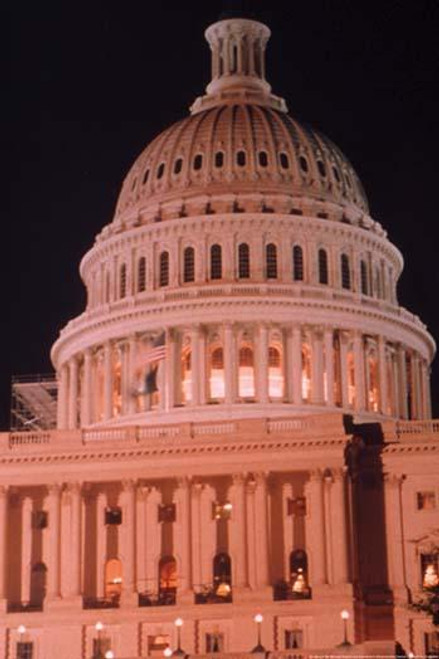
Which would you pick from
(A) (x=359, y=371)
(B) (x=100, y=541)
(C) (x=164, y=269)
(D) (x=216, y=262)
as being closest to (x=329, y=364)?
(A) (x=359, y=371)

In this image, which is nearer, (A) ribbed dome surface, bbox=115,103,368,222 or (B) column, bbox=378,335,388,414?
(B) column, bbox=378,335,388,414

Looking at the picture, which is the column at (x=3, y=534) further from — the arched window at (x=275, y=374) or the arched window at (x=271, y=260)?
the arched window at (x=271, y=260)

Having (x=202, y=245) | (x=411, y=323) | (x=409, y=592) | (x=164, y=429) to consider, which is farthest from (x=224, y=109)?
(x=409, y=592)

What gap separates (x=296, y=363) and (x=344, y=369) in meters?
3.94

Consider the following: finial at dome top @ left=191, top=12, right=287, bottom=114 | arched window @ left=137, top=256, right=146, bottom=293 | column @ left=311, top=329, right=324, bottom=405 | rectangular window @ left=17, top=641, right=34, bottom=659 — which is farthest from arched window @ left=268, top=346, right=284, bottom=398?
rectangular window @ left=17, top=641, right=34, bottom=659

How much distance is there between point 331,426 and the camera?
10081cm

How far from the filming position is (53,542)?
101 metres

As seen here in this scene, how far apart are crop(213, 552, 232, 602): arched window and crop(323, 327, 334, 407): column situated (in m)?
21.4

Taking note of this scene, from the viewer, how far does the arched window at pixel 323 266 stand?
417 feet

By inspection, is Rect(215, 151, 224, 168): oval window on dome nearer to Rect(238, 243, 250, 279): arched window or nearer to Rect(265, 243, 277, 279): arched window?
Rect(238, 243, 250, 279): arched window

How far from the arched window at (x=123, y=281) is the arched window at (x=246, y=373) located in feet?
37.7

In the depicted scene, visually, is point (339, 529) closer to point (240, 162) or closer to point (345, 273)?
point (345, 273)

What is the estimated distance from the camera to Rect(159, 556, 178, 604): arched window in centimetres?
10131

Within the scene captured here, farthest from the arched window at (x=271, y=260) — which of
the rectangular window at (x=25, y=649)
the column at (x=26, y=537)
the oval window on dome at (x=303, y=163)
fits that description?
the rectangular window at (x=25, y=649)
